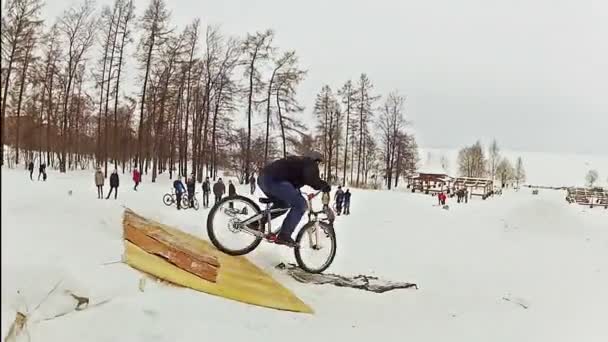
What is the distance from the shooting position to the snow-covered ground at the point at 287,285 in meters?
3.44

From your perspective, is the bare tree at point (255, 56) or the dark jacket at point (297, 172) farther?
the bare tree at point (255, 56)

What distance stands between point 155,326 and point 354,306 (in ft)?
6.57

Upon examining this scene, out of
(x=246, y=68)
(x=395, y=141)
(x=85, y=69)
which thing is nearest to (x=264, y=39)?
(x=246, y=68)

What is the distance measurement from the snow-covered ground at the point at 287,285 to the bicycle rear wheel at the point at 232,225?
0.55 m

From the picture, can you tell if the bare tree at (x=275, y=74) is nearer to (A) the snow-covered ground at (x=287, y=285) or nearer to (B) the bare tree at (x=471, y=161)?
(A) the snow-covered ground at (x=287, y=285)

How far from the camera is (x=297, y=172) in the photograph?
4918mm

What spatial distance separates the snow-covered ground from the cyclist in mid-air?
3.00 feet

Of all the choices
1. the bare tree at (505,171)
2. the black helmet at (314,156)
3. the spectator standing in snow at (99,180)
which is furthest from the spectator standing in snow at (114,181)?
the bare tree at (505,171)

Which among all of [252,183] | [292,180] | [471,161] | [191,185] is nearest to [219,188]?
[252,183]

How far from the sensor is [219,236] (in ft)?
17.3

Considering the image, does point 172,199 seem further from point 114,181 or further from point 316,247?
point 316,247

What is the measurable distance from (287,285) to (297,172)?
124 cm

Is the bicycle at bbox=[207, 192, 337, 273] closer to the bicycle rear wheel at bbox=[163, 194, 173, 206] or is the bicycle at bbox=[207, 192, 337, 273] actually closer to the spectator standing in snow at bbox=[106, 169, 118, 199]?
the bicycle rear wheel at bbox=[163, 194, 173, 206]

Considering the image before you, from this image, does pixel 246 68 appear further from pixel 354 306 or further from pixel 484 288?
pixel 484 288
